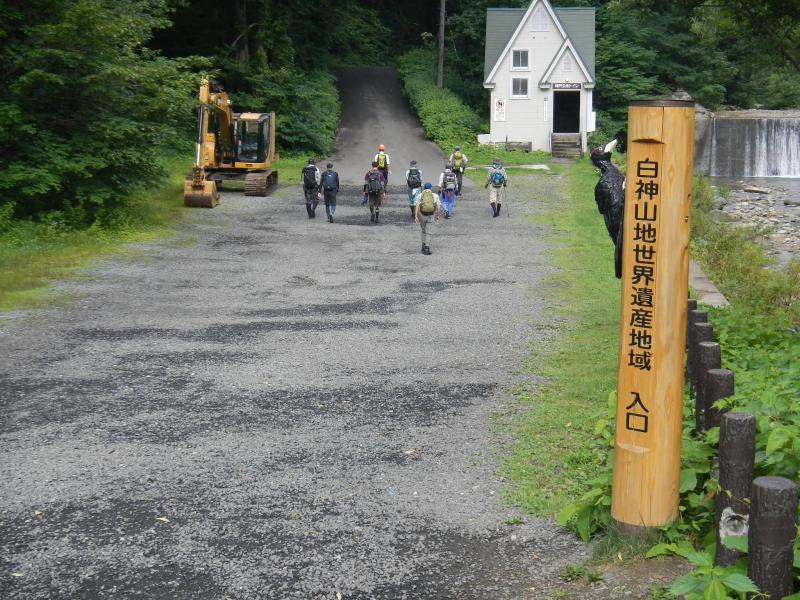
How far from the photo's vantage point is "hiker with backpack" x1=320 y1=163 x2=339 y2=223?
2462cm

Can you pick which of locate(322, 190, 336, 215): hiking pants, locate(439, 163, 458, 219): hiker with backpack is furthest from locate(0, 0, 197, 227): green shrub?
locate(439, 163, 458, 219): hiker with backpack

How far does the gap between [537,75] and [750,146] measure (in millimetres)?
12651

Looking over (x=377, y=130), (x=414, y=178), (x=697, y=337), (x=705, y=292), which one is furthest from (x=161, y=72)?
(x=377, y=130)

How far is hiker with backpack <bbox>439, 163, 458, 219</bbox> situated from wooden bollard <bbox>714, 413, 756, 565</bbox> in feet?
69.1

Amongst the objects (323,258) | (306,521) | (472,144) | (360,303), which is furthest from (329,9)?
(306,521)

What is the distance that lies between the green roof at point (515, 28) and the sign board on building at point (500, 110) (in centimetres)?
162

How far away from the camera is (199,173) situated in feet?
88.4

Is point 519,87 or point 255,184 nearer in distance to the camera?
point 255,184

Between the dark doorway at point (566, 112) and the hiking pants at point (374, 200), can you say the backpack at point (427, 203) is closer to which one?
the hiking pants at point (374, 200)

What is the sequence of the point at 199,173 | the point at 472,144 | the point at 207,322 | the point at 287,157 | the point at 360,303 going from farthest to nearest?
1. the point at 472,144
2. the point at 287,157
3. the point at 199,173
4. the point at 360,303
5. the point at 207,322

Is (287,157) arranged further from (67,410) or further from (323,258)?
(67,410)

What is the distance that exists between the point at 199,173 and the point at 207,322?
44.8ft

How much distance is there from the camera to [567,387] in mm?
10414

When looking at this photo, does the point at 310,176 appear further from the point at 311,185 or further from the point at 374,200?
the point at 374,200
